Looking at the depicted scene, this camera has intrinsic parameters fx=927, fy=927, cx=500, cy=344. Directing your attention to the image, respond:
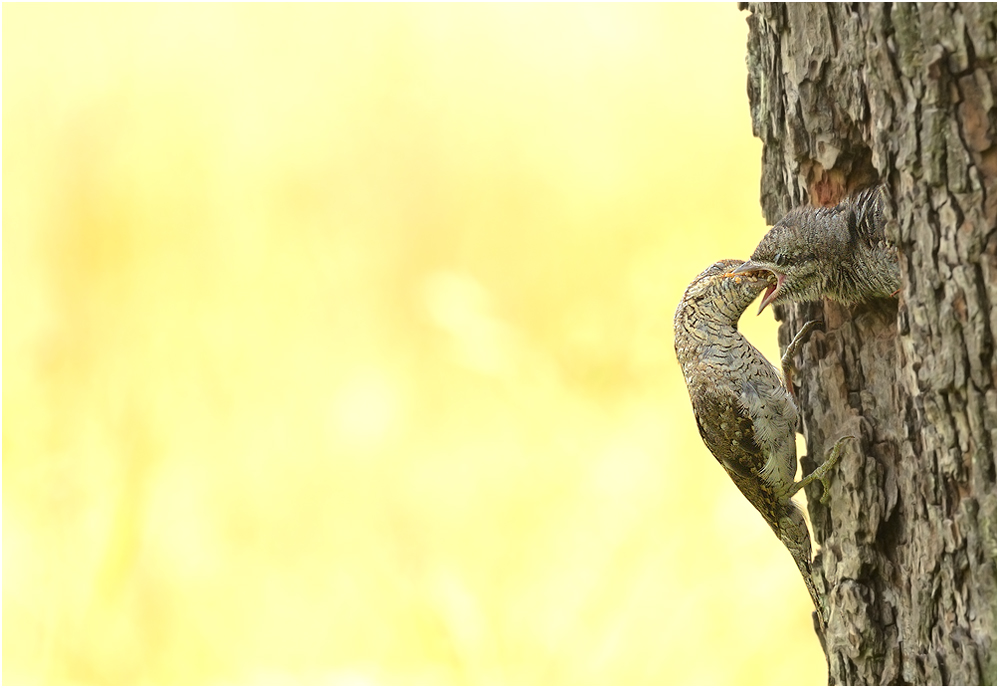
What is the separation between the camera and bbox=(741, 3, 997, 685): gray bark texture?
84.7 inches

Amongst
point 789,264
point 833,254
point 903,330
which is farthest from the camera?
point 789,264

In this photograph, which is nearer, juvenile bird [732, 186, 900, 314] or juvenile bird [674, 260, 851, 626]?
juvenile bird [732, 186, 900, 314]

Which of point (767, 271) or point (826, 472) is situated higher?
point (767, 271)

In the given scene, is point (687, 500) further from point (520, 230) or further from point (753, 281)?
point (753, 281)

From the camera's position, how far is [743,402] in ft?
9.02

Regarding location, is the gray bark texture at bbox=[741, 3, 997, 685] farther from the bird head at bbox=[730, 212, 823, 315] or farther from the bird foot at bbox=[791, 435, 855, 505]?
the bird head at bbox=[730, 212, 823, 315]

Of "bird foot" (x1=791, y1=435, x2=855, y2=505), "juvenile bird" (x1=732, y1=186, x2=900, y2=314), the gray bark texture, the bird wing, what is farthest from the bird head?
"bird foot" (x1=791, y1=435, x2=855, y2=505)

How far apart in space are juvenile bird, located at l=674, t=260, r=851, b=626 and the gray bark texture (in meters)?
0.08

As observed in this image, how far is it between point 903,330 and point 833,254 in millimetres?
357

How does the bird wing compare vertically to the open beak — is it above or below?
below

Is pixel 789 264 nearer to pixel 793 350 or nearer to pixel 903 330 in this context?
pixel 793 350

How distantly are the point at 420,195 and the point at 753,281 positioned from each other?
3.46 meters

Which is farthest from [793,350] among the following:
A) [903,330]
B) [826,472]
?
[903,330]

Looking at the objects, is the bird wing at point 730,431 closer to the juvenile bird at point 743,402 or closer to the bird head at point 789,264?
the juvenile bird at point 743,402
